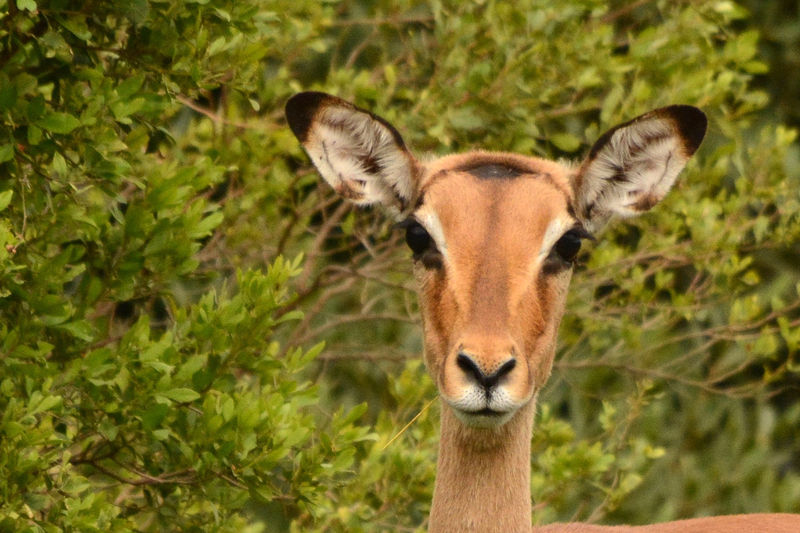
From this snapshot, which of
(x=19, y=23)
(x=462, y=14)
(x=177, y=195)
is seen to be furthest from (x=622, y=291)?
(x=19, y=23)

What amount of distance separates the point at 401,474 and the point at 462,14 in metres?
2.43

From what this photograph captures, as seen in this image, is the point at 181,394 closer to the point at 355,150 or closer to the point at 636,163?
the point at 355,150

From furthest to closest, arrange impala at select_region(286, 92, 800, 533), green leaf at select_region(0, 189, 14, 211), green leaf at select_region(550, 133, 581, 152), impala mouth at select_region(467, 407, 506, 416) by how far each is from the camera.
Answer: green leaf at select_region(550, 133, 581, 152), impala at select_region(286, 92, 800, 533), impala mouth at select_region(467, 407, 506, 416), green leaf at select_region(0, 189, 14, 211)

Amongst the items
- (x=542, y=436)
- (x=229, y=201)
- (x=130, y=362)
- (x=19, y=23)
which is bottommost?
(x=542, y=436)

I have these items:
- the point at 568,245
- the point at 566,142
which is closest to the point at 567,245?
the point at 568,245

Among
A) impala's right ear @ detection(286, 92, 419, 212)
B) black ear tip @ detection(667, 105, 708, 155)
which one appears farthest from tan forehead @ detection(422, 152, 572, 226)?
black ear tip @ detection(667, 105, 708, 155)

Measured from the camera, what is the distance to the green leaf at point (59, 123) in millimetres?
5023

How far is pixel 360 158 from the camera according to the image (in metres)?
5.93

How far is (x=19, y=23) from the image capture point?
530 cm

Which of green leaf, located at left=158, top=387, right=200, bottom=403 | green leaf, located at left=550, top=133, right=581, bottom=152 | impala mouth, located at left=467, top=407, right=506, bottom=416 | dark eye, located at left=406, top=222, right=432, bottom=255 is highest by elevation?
dark eye, located at left=406, top=222, right=432, bottom=255

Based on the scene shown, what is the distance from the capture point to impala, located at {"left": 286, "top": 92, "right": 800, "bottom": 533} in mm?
5000

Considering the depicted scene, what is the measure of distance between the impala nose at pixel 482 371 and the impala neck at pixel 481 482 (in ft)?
1.86

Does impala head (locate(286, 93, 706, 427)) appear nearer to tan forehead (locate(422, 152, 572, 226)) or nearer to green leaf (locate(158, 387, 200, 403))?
tan forehead (locate(422, 152, 572, 226))

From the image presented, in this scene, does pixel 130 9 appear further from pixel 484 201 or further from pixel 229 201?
pixel 229 201
